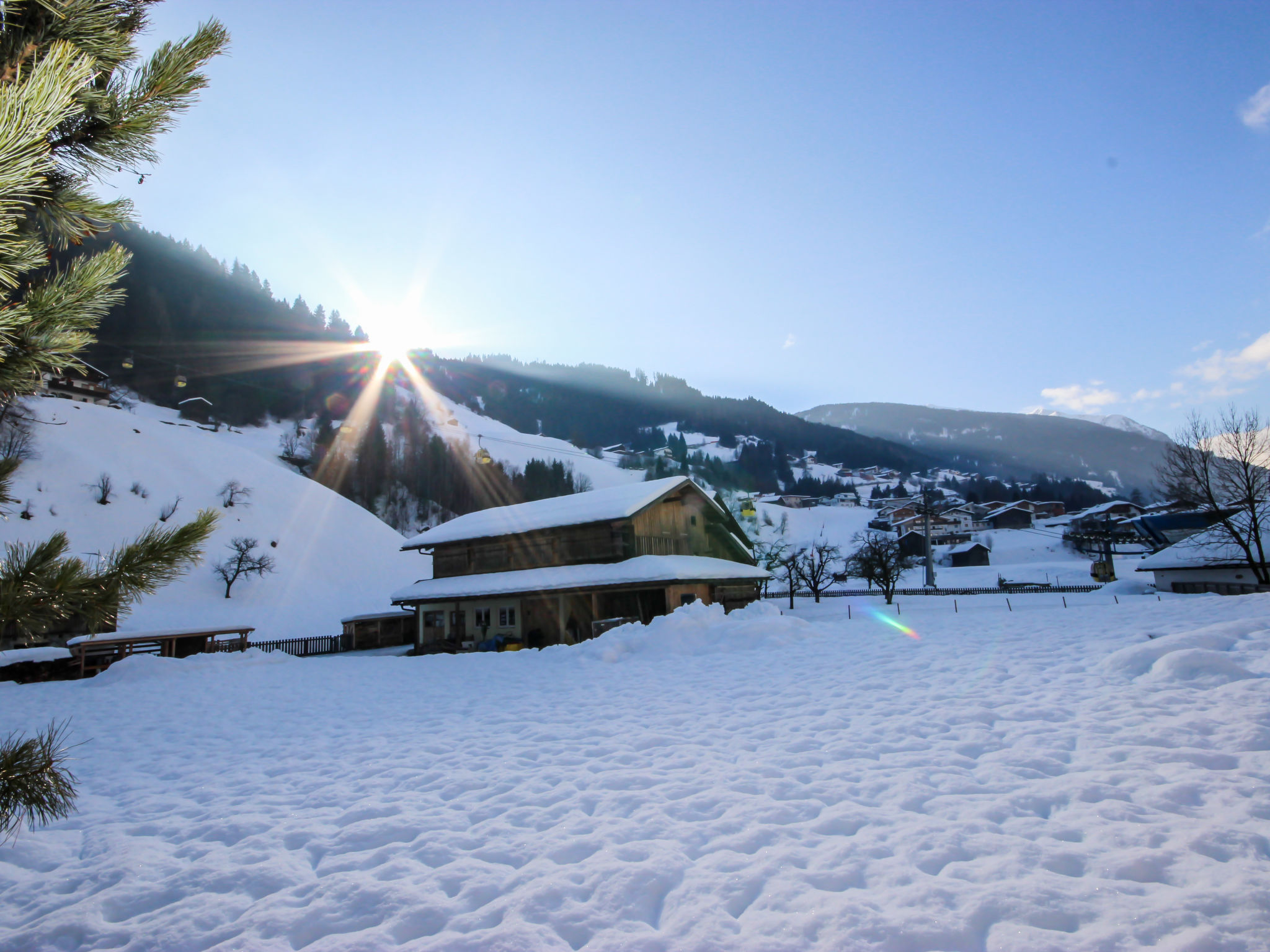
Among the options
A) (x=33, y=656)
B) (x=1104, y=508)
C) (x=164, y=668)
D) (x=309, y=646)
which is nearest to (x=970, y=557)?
(x=1104, y=508)

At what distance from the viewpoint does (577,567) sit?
81.7 feet

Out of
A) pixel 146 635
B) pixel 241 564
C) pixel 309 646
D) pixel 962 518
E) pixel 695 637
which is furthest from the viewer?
pixel 962 518

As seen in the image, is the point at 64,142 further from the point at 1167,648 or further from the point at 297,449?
the point at 297,449

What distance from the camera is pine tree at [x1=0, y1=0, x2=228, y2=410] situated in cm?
219

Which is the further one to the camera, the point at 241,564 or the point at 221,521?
the point at 241,564

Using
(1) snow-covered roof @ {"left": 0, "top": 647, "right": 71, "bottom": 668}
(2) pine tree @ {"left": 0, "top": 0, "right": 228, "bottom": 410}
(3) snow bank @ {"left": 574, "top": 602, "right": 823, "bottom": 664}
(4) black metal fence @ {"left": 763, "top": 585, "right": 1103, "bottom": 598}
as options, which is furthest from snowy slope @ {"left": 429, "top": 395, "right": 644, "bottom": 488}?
(2) pine tree @ {"left": 0, "top": 0, "right": 228, "bottom": 410}

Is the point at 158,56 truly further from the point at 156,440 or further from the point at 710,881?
the point at 156,440

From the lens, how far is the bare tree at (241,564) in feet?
128

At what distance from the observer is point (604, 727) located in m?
8.48

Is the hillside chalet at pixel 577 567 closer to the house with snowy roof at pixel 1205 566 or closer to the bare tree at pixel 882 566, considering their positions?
the bare tree at pixel 882 566

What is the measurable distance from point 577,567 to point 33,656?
19606 mm

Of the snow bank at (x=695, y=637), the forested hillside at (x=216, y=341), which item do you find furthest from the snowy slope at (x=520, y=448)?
the snow bank at (x=695, y=637)

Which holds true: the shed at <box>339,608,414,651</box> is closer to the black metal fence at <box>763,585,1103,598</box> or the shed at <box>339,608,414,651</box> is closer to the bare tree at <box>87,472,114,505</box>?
the bare tree at <box>87,472,114,505</box>

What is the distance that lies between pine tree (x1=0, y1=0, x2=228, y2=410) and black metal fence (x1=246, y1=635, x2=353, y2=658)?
96.1ft
